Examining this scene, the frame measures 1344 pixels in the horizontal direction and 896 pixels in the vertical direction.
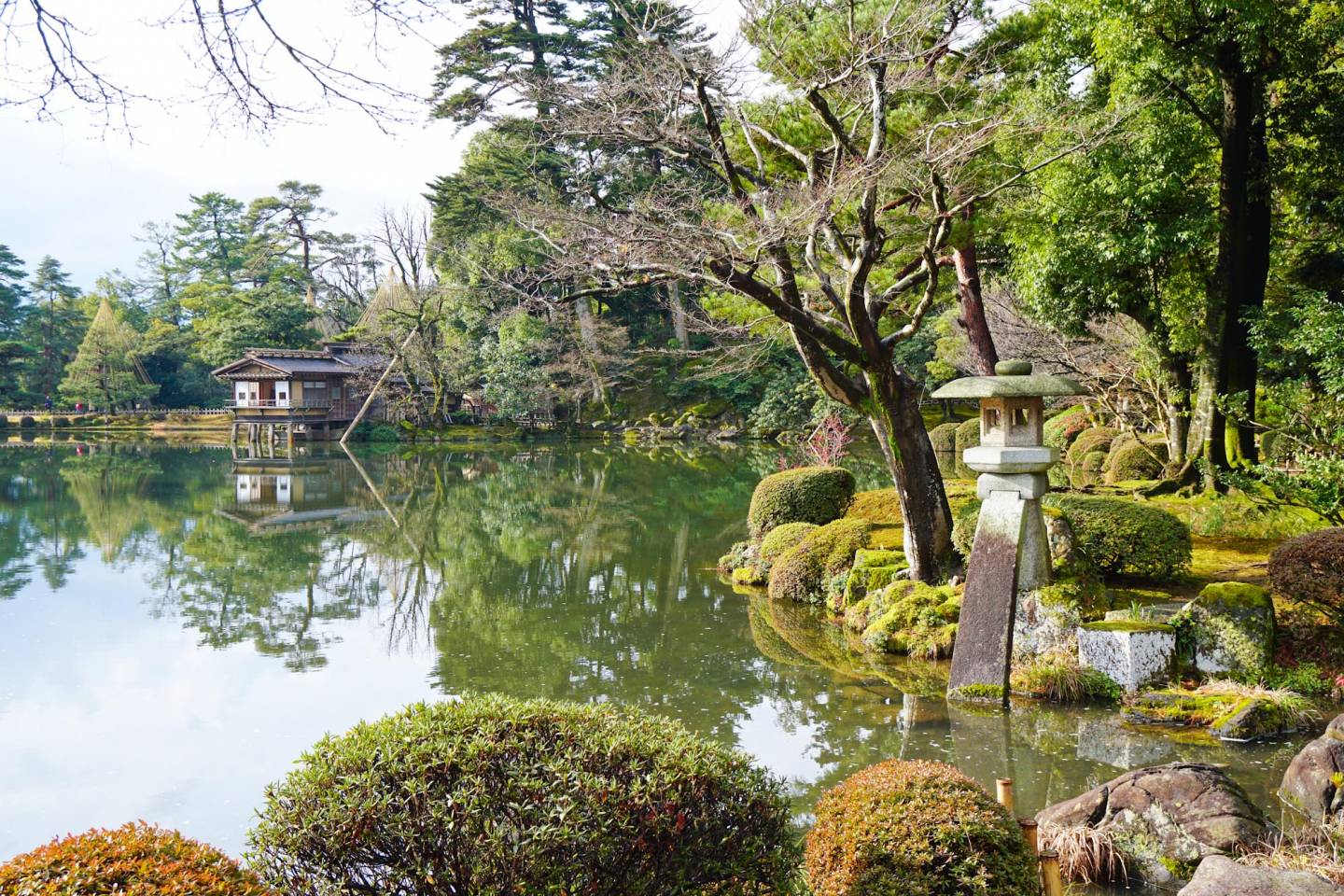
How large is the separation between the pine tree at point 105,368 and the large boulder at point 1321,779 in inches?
1954

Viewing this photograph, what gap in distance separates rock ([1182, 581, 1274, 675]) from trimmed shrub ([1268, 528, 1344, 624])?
24cm

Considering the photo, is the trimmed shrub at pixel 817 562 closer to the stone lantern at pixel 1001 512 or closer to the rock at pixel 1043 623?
the rock at pixel 1043 623

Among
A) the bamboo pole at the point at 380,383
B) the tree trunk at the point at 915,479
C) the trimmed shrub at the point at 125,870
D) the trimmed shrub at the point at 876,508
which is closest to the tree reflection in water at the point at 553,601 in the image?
the tree trunk at the point at 915,479

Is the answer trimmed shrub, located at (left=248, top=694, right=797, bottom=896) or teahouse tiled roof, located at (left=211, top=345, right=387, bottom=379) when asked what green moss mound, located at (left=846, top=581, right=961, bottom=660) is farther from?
teahouse tiled roof, located at (left=211, top=345, right=387, bottom=379)

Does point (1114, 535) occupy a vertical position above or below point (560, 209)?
below

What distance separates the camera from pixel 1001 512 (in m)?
7.39

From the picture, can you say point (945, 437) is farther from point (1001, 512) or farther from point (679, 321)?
point (1001, 512)

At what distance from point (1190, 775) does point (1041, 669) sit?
276cm

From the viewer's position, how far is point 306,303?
43688 mm

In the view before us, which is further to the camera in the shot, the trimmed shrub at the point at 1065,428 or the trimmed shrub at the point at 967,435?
the trimmed shrub at the point at 967,435

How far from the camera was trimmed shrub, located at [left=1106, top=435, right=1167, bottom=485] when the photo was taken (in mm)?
17141

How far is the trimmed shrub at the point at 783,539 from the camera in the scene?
11789 mm

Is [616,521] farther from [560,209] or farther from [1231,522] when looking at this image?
[1231,522]

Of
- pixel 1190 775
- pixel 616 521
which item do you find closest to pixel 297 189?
pixel 616 521
